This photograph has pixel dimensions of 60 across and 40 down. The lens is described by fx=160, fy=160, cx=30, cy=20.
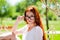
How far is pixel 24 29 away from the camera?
1.78m

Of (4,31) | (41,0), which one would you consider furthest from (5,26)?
(41,0)

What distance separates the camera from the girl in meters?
1.75

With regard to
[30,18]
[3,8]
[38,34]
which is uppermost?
[3,8]

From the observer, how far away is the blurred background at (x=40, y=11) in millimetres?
1759

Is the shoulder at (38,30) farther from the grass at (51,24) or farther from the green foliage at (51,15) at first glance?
the green foliage at (51,15)

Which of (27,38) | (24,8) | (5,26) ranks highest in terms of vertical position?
(24,8)

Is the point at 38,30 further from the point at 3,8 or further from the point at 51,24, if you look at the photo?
the point at 3,8

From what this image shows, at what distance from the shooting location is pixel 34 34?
1.75m

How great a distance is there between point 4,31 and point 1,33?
0.04 meters

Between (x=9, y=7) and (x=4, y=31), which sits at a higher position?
(x=9, y=7)

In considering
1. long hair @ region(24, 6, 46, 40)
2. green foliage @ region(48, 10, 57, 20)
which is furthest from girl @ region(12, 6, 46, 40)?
green foliage @ region(48, 10, 57, 20)


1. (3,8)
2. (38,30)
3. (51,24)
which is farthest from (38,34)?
(3,8)

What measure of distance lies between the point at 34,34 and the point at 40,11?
0.26 metres

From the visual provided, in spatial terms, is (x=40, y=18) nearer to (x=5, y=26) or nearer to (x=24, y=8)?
(x=24, y=8)
